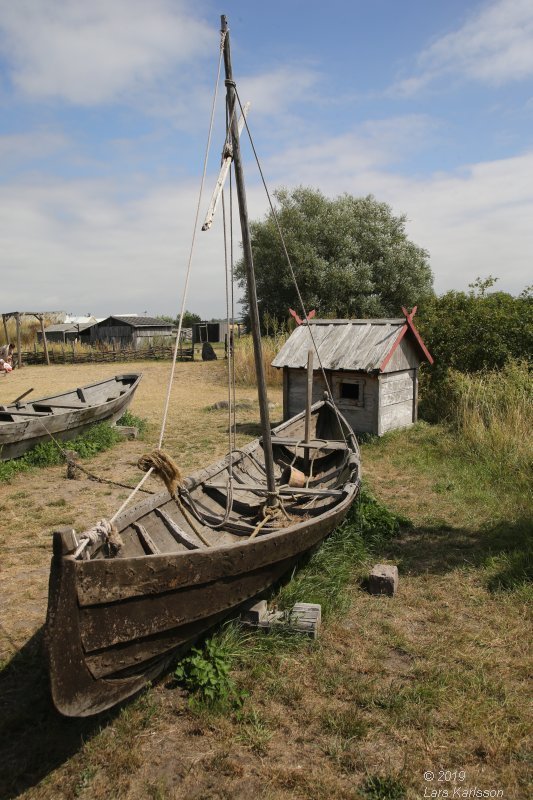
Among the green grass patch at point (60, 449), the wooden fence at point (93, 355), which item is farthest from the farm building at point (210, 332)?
the green grass patch at point (60, 449)

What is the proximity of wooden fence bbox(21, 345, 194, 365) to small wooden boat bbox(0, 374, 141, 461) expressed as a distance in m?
20.2

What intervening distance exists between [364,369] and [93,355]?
26802 millimetres

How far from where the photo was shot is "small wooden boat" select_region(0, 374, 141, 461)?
10477 millimetres

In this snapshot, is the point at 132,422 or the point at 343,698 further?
the point at 132,422

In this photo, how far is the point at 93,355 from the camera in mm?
34812

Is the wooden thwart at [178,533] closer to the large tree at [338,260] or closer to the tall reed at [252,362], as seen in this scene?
the tall reed at [252,362]

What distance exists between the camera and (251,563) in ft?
15.0

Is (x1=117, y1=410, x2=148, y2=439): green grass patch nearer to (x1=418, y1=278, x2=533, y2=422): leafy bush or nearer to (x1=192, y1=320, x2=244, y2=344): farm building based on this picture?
(x1=418, y1=278, x2=533, y2=422): leafy bush

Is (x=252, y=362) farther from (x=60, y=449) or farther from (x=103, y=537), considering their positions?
(x=103, y=537)

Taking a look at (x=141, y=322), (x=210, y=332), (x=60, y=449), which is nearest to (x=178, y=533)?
(x=60, y=449)

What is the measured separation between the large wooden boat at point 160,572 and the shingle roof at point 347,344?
17.7 ft

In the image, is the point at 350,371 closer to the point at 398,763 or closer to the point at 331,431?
the point at 331,431

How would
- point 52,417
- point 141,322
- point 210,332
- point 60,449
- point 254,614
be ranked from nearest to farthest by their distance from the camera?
1. point 254,614
2. point 60,449
3. point 52,417
4. point 141,322
5. point 210,332

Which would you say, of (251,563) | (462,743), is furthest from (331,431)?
(462,743)
